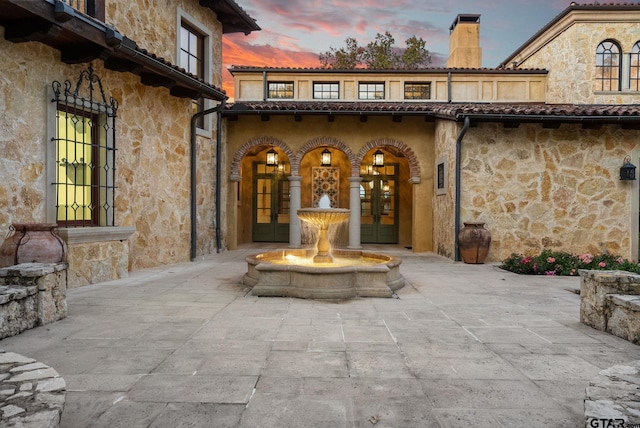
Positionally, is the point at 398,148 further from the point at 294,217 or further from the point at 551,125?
the point at 551,125

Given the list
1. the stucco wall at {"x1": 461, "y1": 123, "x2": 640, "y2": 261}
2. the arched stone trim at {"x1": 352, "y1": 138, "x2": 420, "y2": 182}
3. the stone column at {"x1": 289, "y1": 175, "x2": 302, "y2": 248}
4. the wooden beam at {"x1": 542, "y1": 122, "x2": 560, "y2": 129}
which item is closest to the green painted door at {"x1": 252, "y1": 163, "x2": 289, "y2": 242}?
the stone column at {"x1": 289, "y1": 175, "x2": 302, "y2": 248}

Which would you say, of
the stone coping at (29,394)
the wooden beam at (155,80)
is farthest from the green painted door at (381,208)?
the stone coping at (29,394)

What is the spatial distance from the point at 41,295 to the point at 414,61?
887 inches

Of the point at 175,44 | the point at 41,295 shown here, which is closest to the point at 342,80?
the point at 175,44

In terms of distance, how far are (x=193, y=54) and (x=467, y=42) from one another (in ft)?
39.6

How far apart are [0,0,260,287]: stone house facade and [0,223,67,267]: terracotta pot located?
51 centimetres

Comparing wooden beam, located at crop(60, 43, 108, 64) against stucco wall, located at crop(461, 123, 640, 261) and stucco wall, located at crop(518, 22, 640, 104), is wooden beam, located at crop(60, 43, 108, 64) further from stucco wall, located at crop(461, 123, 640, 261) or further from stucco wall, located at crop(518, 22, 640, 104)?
stucco wall, located at crop(518, 22, 640, 104)

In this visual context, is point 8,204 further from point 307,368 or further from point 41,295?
point 307,368

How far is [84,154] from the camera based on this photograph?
257 inches

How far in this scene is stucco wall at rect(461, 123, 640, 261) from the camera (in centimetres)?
954

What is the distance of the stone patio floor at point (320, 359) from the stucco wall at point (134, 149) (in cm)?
172

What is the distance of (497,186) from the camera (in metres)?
9.62

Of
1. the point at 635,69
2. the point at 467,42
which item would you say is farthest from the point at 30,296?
the point at 467,42

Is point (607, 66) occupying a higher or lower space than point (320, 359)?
higher
